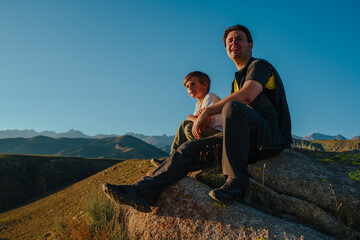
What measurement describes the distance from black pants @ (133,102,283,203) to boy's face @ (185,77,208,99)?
154cm

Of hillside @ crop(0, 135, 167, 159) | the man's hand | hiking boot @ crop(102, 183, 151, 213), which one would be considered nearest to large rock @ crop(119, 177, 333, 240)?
hiking boot @ crop(102, 183, 151, 213)

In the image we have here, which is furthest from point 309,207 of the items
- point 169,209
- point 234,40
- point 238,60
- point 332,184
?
point 234,40

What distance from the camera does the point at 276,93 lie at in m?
3.55

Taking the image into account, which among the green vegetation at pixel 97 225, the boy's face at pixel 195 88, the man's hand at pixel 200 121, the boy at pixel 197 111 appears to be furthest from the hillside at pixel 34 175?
the man's hand at pixel 200 121

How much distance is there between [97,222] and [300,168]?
3500mm

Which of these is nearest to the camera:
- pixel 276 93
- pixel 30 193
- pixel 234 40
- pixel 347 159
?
pixel 276 93

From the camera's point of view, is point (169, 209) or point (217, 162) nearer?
point (169, 209)

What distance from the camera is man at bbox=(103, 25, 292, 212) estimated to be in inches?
114

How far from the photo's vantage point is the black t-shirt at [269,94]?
3338 mm

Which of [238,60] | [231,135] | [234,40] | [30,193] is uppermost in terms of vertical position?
[234,40]

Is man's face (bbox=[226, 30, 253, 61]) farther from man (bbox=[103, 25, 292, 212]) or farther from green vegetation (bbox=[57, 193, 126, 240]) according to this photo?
green vegetation (bbox=[57, 193, 126, 240])

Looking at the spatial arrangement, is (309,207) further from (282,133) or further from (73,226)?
(73,226)

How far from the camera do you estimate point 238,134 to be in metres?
2.89

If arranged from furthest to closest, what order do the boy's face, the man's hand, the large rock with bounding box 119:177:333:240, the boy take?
1. the boy's face
2. the boy
3. the man's hand
4. the large rock with bounding box 119:177:333:240
